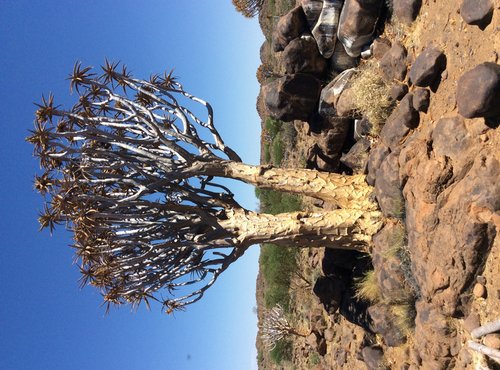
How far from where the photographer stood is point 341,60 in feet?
28.8

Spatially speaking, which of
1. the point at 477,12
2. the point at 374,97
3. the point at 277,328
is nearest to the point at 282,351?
the point at 277,328

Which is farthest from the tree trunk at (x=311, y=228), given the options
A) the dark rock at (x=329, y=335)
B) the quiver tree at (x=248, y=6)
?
the quiver tree at (x=248, y=6)

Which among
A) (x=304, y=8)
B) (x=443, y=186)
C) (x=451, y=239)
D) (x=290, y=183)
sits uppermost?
(x=304, y=8)

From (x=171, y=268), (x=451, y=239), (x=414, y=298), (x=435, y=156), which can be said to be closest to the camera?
(x=451, y=239)

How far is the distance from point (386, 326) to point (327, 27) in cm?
507

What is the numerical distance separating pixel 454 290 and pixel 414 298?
1571 mm

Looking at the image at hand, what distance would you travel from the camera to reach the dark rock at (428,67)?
579 centimetres

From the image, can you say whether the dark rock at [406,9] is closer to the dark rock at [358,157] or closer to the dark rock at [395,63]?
the dark rock at [395,63]

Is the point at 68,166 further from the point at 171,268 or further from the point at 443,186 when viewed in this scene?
the point at 443,186

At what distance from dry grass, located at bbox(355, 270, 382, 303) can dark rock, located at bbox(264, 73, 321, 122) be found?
3286 millimetres

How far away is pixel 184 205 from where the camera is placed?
792 cm

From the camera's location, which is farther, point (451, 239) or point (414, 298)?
point (414, 298)

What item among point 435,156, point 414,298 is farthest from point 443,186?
point 414,298

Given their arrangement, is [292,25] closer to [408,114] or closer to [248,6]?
[408,114]
